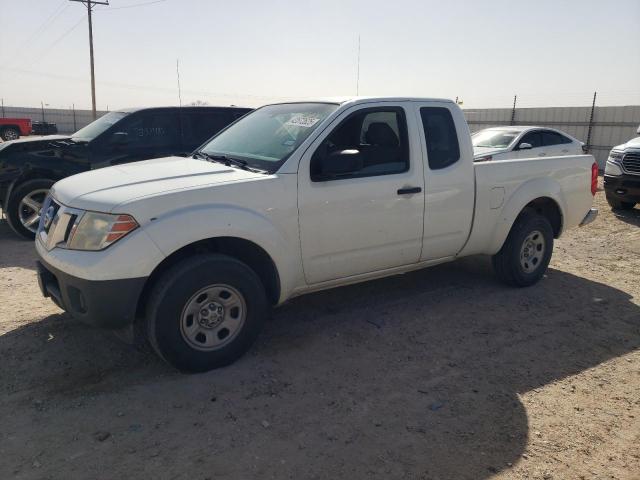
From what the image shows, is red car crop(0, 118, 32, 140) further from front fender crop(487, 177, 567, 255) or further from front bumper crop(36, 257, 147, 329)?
front fender crop(487, 177, 567, 255)

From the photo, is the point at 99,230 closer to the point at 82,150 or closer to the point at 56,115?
the point at 82,150

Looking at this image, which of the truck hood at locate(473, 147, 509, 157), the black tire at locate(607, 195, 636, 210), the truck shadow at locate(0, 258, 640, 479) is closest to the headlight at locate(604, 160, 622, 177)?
the black tire at locate(607, 195, 636, 210)

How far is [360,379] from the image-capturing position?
3609mm

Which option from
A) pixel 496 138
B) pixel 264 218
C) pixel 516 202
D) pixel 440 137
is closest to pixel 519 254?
pixel 516 202

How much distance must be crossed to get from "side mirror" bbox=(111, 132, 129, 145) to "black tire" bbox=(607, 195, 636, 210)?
902 centimetres

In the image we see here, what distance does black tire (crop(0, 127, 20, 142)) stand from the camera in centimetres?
2841

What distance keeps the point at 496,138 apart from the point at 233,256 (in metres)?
10.1

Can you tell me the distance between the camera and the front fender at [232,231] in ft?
10.8

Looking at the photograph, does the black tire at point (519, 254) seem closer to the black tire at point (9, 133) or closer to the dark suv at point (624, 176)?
the dark suv at point (624, 176)

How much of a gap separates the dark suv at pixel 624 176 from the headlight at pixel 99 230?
31.2ft

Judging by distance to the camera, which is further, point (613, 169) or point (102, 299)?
point (613, 169)

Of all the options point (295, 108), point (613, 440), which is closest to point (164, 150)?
point (295, 108)

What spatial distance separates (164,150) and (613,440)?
22.2ft

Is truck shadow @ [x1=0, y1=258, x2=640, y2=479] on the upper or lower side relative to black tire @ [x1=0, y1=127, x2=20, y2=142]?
lower
